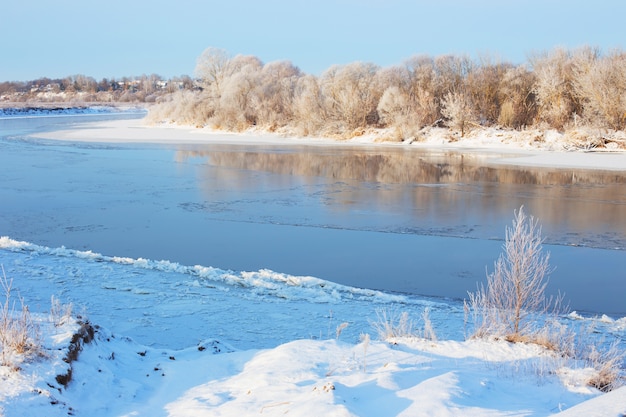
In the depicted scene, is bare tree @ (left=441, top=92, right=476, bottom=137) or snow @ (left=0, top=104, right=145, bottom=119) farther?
snow @ (left=0, top=104, right=145, bottom=119)

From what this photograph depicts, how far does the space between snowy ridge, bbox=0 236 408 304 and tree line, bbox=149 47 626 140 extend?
78.4 feet

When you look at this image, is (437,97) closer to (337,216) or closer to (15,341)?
(337,216)

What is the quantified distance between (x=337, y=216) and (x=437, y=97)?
26.3 m

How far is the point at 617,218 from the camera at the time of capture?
38.6ft

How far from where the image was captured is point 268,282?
7766 mm

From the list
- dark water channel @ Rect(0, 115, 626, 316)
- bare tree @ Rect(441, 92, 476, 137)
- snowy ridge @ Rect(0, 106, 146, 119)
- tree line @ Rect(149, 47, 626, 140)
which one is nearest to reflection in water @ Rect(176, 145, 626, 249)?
dark water channel @ Rect(0, 115, 626, 316)

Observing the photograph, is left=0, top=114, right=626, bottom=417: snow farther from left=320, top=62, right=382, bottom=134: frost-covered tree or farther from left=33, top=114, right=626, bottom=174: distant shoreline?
left=320, top=62, right=382, bottom=134: frost-covered tree

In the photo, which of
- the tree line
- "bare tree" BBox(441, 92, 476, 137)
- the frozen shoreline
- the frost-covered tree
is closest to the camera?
the frozen shoreline

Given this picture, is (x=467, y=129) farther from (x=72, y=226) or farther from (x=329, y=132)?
(x=72, y=226)

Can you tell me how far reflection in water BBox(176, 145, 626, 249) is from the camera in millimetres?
11078

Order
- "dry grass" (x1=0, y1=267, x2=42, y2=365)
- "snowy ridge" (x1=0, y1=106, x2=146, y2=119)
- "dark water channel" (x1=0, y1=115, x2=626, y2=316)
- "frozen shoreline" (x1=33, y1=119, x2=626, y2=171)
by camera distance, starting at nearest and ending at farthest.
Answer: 1. "dry grass" (x1=0, y1=267, x2=42, y2=365)
2. "dark water channel" (x1=0, y1=115, x2=626, y2=316)
3. "frozen shoreline" (x1=33, y1=119, x2=626, y2=171)
4. "snowy ridge" (x1=0, y1=106, x2=146, y2=119)

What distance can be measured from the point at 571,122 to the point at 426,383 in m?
28.9

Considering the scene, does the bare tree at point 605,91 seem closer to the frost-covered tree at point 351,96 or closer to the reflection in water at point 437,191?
the reflection in water at point 437,191

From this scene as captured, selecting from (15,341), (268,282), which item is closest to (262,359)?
(15,341)
